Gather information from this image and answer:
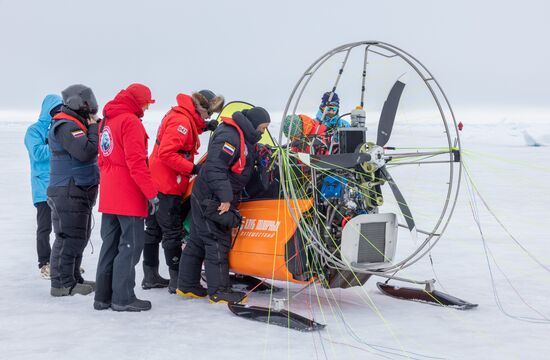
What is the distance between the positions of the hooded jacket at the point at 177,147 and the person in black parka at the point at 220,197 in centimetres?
24

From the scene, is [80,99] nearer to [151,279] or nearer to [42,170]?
[42,170]

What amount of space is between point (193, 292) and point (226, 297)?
333 millimetres

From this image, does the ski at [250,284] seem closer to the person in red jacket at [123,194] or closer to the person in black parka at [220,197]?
the person in black parka at [220,197]

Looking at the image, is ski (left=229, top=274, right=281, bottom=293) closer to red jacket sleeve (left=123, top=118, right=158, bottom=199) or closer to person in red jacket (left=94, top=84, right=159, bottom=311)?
person in red jacket (left=94, top=84, right=159, bottom=311)

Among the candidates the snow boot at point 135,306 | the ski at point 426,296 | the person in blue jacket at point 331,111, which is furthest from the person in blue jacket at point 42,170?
the ski at point 426,296

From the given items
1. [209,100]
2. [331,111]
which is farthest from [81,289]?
[331,111]

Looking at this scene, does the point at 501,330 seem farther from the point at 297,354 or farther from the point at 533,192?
the point at 533,192

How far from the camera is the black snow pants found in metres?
4.71

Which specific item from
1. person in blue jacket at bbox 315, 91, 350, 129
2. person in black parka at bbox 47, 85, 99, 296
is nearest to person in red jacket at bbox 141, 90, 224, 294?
person in black parka at bbox 47, 85, 99, 296

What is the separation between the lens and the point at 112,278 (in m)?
4.43

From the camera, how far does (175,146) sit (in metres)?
4.72

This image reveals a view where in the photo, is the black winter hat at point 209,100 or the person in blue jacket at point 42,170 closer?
the black winter hat at point 209,100

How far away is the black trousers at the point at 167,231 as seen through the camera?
16.1ft

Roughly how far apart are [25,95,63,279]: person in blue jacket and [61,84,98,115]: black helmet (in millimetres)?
502
